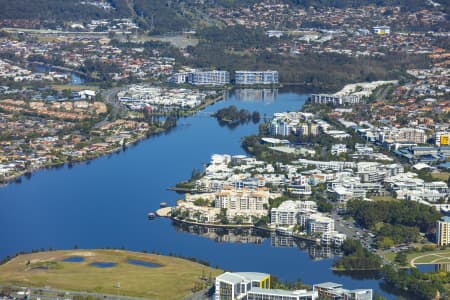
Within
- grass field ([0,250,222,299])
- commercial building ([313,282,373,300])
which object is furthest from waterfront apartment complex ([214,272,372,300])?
grass field ([0,250,222,299])

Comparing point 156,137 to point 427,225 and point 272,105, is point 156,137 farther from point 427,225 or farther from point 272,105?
point 427,225

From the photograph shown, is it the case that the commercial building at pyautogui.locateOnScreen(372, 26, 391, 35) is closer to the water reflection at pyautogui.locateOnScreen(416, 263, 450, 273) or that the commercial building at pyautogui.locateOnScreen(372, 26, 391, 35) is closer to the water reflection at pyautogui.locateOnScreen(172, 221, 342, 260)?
the water reflection at pyautogui.locateOnScreen(172, 221, 342, 260)

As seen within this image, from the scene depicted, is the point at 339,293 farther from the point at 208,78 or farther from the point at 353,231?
the point at 208,78

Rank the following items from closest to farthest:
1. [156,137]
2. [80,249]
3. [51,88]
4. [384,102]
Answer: [80,249] < [156,137] < [384,102] < [51,88]

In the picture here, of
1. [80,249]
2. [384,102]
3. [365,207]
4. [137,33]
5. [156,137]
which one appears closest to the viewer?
[80,249]

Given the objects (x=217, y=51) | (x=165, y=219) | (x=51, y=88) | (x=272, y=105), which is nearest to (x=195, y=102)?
(x=272, y=105)

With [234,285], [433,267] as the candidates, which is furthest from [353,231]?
[234,285]
